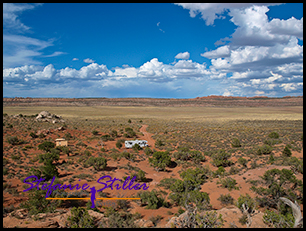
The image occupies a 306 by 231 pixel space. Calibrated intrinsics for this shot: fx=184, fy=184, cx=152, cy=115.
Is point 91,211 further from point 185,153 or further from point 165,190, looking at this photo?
point 185,153

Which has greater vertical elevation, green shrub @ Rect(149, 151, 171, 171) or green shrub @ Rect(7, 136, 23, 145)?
green shrub @ Rect(7, 136, 23, 145)

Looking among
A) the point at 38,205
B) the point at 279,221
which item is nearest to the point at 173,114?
the point at 38,205

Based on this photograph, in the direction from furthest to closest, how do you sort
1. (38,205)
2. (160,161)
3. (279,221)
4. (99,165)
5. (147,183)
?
(160,161), (99,165), (147,183), (38,205), (279,221)

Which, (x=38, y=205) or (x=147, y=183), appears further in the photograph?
(x=147, y=183)

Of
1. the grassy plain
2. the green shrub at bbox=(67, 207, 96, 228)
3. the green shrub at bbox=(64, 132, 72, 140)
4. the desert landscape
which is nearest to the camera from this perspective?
the green shrub at bbox=(67, 207, 96, 228)

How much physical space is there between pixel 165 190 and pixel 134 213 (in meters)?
3.77

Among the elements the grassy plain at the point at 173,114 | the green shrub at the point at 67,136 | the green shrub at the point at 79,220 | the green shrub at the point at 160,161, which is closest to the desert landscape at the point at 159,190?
the green shrub at the point at 79,220

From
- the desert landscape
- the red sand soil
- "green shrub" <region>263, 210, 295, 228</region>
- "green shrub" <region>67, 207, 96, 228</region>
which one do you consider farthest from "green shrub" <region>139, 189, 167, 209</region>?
"green shrub" <region>263, 210, 295, 228</region>

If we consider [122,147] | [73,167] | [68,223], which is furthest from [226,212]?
[122,147]

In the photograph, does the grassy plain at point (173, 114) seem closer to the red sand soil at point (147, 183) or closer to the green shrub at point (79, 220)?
the red sand soil at point (147, 183)

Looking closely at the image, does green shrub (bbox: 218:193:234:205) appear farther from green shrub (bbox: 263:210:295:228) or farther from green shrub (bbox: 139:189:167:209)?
green shrub (bbox: 139:189:167:209)

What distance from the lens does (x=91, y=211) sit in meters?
8.76

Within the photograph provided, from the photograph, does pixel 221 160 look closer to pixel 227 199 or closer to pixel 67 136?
pixel 227 199

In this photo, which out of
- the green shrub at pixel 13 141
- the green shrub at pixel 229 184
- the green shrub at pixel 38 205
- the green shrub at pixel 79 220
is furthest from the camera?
the green shrub at pixel 13 141
